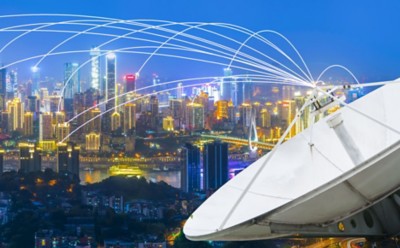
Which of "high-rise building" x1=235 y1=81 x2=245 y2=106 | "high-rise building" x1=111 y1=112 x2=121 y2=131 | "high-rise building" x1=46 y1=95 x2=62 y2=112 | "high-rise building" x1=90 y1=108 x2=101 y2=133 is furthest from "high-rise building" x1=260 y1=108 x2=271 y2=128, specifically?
"high-rise building" x1=46 y1=95 x2=62 y2=112

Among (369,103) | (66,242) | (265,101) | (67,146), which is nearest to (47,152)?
(67,146)

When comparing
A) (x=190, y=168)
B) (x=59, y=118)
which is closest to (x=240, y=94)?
(x=190, y=168)

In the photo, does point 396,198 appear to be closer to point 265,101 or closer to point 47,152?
point 265,101

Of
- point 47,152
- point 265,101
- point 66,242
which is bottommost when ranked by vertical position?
point 66,242

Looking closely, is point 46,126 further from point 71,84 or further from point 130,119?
point 130,119

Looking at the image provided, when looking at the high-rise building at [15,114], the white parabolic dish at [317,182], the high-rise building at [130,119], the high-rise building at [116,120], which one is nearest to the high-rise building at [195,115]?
the high-rise building at [130,119]

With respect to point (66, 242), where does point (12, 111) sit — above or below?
above
